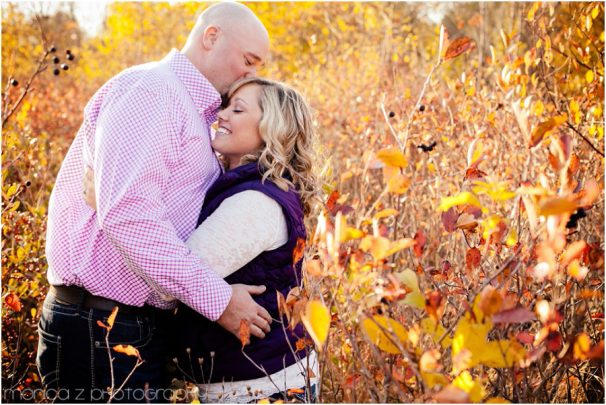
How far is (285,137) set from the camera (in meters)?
2.18

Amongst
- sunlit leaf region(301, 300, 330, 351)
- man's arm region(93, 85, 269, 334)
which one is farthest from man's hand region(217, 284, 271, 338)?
sunlit leaf region(301, 300, 330, 351)

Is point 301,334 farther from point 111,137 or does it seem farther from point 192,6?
point 192,6

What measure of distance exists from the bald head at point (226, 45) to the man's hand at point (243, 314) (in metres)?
0.77

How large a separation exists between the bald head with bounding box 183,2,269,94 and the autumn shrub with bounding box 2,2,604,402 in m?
0.50

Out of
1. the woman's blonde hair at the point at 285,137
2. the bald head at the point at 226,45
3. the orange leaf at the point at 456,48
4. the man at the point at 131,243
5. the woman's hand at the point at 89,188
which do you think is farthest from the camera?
the bald head at the point at 226,45

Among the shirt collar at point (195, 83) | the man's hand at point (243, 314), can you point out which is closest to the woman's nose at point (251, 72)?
the shirt collar at point (195, 83)

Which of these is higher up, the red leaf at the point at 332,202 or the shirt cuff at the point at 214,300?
the red leaf at the point at 332,202

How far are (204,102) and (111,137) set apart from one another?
→ 409mm

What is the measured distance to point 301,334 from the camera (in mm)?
2143

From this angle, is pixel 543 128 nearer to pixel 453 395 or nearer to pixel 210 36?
pixel 453 395

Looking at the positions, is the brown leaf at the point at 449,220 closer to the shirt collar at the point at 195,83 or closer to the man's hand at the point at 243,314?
the man's hand at the point at 243,314

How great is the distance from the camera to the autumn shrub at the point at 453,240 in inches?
51.1

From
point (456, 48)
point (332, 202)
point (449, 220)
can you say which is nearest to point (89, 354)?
point (332, 202)

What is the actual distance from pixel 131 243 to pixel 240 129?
58cm
